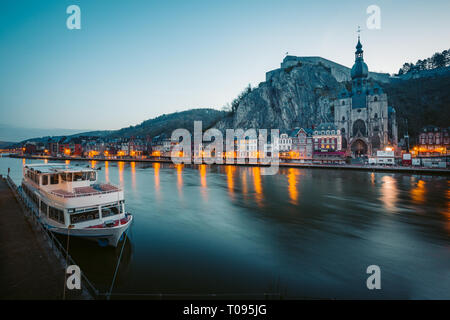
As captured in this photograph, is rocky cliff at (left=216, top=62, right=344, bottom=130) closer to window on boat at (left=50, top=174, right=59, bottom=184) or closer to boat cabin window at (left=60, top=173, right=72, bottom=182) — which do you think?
boat cabin window at (left=60, top=173, right=72, bottom=182)

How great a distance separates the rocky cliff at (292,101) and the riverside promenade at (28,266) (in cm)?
11715

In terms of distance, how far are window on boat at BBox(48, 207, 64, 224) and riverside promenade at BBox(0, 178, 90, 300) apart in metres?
1.37

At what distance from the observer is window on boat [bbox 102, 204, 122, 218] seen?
16950mm

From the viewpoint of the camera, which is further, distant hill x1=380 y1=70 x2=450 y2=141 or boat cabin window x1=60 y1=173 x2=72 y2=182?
distant hill x1=380 y1=70 x2=450 y2=141

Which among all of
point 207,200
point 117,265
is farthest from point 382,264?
point 207,200

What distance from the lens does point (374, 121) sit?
98438 millimetres

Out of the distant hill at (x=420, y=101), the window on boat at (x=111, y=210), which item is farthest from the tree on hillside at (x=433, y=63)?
the window on boat at (x=111, y=210)

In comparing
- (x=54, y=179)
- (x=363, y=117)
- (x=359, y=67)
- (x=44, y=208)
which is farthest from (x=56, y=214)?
(x=359, y=67)

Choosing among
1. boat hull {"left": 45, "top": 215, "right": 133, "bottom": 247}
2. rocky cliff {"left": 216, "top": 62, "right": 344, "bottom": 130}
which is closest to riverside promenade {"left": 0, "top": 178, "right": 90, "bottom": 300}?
boat hull {"left": 45, "top": 215, "right": 133, "bottom": 247}

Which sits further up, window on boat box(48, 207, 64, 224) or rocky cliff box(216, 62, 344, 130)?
rocky cliff box(216, 62, 344, 130)

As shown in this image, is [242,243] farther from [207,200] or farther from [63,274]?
[207,200]

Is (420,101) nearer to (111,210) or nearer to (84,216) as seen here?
(111,210)

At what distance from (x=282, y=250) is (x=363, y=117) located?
4081 inches
